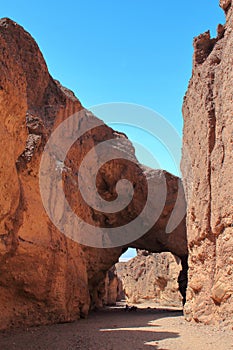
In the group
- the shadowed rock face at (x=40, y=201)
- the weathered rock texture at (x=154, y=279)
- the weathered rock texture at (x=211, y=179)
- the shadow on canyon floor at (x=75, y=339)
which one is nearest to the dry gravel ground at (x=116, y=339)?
the shadow on canyon floor at (x=75, y=339)

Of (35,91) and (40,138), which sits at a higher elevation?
(35,91)

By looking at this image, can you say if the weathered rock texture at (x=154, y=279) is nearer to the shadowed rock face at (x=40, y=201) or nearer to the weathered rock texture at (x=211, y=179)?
the shadowed rock face at (x=40, y=201)

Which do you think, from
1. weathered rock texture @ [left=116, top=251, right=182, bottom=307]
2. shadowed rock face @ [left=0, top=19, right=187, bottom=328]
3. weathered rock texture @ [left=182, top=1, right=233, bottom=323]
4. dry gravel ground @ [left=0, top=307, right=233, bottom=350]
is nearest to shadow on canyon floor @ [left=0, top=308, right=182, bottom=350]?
dry gravel ground @ [left=0, top=307, right=233, bottom=350]

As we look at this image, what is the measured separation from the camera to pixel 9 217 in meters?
6.55

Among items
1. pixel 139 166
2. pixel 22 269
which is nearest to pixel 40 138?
pixel 22 269

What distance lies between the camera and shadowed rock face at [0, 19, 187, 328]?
239 inches

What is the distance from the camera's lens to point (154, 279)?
25.2 metres

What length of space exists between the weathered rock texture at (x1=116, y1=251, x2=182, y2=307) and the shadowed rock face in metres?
5.53

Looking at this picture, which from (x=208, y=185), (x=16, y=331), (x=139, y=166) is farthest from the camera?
(x=139, y=166)

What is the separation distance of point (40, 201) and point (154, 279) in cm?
1808

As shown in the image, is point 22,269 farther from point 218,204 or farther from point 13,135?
point 218,204

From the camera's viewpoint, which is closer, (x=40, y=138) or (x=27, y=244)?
(x=27, y=244)

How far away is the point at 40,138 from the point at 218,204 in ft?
16.1

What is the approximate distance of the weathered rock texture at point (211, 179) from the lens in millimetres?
7637
